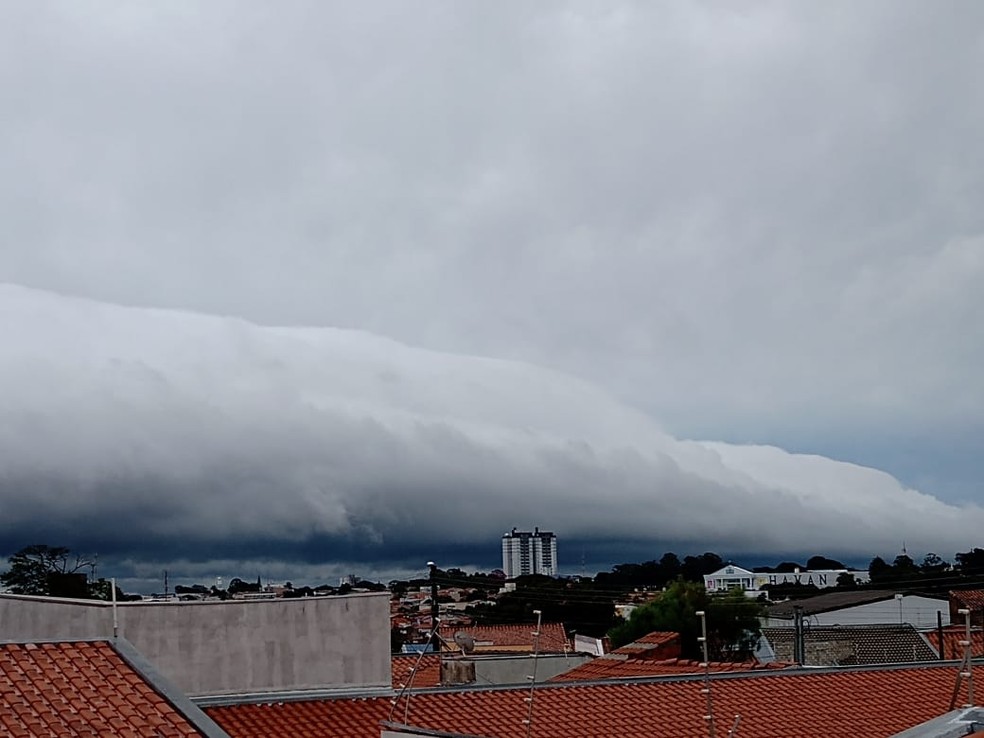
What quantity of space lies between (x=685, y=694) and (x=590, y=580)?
9017 cm

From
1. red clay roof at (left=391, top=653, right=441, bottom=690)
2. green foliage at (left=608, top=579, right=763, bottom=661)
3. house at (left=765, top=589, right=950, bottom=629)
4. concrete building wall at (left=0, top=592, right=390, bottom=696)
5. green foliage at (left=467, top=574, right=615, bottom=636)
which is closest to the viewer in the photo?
concrete building wall at (left=0, top=592, right=390, bottom=696)

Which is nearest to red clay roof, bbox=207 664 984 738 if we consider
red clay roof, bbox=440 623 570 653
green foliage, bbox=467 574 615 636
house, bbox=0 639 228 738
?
house, bbox=0 639 228 738

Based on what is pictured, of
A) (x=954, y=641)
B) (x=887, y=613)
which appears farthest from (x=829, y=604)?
(x=954, y=641)

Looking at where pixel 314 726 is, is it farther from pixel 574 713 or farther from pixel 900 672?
pixel 900 672

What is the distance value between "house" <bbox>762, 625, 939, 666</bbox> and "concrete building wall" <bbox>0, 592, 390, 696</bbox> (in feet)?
101

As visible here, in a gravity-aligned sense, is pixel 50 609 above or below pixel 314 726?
above

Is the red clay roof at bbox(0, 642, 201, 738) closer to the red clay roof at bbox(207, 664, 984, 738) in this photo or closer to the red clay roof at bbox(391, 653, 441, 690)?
the red clay roof at bbox(207, 664, 984, 738)

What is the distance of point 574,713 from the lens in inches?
826

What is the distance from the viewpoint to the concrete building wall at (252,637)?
19969 mm

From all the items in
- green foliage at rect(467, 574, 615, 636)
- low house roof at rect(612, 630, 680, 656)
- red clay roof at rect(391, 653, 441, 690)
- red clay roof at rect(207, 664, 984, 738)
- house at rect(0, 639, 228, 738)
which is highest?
house at rect(0, 639, 228, 738)

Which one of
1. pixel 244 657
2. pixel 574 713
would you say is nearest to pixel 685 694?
pixel 574 713

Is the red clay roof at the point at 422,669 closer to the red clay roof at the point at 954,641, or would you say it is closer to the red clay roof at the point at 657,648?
the red clay roof at the point at 657,648

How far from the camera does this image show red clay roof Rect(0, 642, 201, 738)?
13203 millimetres

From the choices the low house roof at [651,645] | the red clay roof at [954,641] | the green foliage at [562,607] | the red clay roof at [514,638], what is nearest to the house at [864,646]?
the red clay roof at [954,641]
